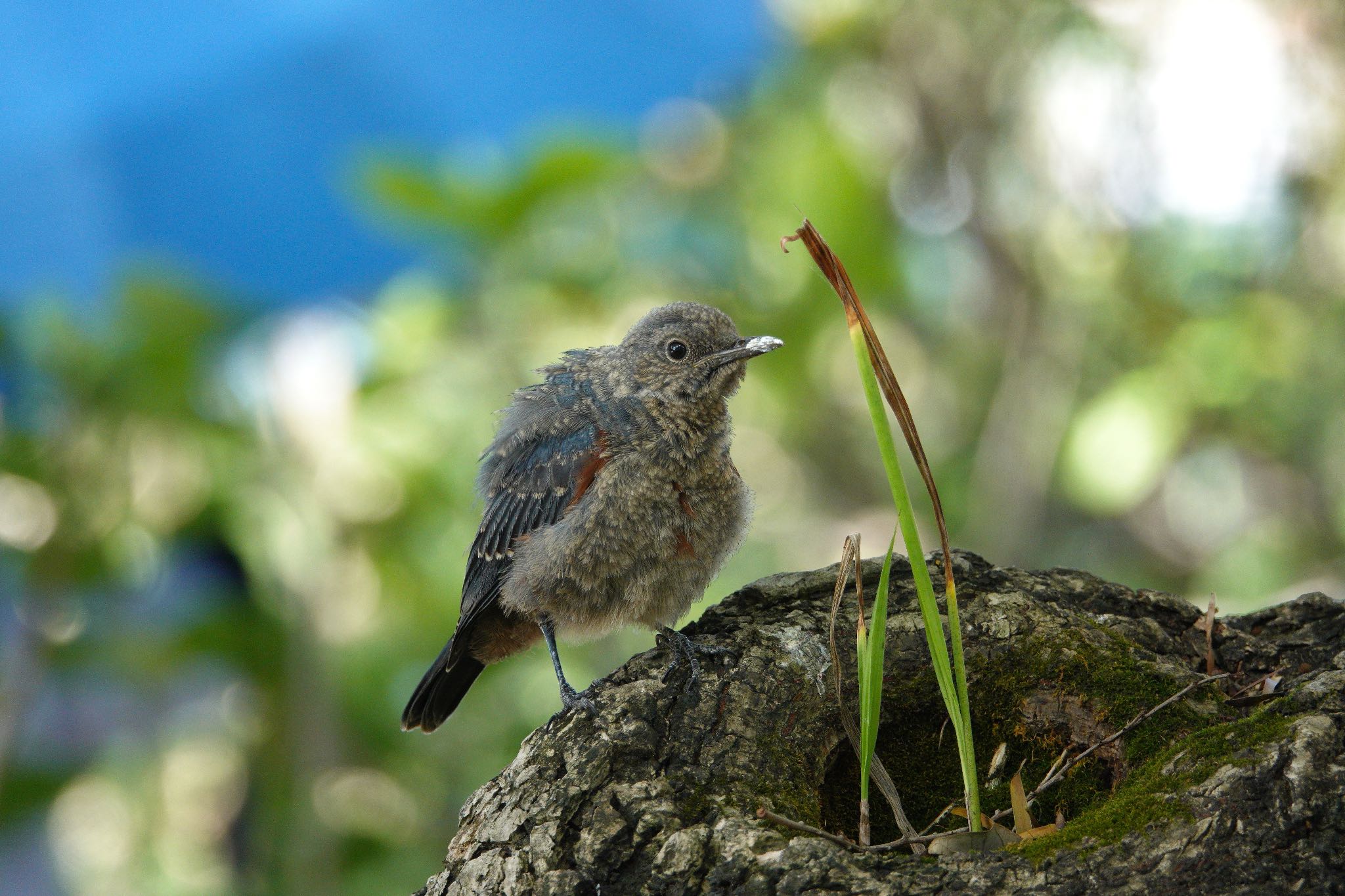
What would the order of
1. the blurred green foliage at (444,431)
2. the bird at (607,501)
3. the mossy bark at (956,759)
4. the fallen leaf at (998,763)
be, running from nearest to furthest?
the mossy bark at (956,759) < the fallen leaf at (998,763) < the bird at (607,501) < the blurred green foliage at (444,431)

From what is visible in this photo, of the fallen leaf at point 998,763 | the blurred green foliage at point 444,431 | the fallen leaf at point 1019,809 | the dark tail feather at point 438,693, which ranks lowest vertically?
the fallen leaf at point 1019,809

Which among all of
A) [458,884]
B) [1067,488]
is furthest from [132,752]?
[1067,488]

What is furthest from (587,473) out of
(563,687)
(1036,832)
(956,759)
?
(1036,832)

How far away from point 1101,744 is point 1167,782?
162mm

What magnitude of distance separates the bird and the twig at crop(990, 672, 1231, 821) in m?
0.93

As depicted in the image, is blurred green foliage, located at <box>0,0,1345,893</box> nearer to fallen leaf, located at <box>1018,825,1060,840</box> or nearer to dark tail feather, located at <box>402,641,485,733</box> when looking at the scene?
dark tail feather, located at <box>402,641,485,733</box>

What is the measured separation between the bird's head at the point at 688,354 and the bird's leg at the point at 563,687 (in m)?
0.59

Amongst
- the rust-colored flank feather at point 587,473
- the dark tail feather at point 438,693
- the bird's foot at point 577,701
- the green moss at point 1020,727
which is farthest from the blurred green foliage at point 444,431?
the green moss at point 1020,727

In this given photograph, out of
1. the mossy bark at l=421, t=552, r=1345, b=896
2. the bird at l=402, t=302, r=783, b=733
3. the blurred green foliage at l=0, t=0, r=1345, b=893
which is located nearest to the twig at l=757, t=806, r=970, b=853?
the mossy bark at l=421, t=552, r=1345, b=896

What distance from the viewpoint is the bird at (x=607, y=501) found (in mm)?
2623

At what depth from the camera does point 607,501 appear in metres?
2.62

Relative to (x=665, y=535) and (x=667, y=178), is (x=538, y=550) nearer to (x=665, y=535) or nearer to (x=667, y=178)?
(x=665, y=535)

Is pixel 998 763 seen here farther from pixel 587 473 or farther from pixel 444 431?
pixel 444 431

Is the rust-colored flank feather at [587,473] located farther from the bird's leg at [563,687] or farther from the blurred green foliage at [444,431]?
the blurred green foliage at [444,431]
